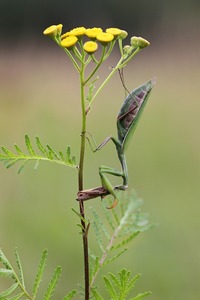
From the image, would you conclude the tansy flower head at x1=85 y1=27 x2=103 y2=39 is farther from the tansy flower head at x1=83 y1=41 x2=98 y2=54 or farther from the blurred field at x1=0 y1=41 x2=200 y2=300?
the blurred field at x1=0 y1=41 x2=200 y2=300

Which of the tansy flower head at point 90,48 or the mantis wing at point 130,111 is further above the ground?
the tansy flower head at point 90,48

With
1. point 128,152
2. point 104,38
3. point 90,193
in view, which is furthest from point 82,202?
point 128,152

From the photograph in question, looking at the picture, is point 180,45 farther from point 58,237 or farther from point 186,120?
point 58,237

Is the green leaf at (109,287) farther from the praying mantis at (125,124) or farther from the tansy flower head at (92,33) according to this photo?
the tansy flower head at (92,33)

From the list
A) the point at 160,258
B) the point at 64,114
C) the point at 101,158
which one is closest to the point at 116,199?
the point at 160,258

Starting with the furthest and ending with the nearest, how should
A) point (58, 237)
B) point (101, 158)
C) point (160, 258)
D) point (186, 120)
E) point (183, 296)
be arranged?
point (186, 120) → point (101, 158) → point (58, 237) → point (160, 258) → point (183, 296)

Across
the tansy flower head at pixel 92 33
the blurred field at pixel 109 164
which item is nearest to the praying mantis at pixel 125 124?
the tansy flower head at pixel 92 33
